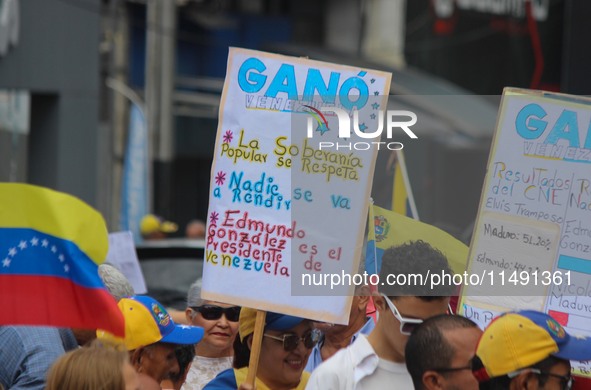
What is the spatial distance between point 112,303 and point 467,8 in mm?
25621

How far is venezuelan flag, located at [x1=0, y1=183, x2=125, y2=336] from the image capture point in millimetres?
4512

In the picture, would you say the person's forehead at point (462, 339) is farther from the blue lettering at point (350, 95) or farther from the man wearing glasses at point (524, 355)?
the blue lettering at point (350, 95)

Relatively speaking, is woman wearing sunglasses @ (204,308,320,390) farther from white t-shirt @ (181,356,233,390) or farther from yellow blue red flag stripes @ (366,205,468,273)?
white t-shirt @ (181,356,233,390)

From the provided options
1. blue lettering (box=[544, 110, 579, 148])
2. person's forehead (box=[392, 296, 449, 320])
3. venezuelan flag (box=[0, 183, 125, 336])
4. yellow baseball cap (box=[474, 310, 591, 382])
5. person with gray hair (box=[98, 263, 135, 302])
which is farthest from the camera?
person with gray hair (box=[98, 263, 135, 302])

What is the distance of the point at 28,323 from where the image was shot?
4.46m

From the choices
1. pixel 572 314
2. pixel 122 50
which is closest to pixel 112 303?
pixel 572 314

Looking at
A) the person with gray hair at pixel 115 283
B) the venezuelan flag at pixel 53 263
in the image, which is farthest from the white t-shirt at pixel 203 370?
the venezuelan flag at pixel 53 263

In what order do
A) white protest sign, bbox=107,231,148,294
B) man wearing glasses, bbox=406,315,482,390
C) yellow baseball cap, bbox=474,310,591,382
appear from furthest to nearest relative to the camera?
1. white protest sign, bbox=107,231,148,294
2. man wearing glasses, bbox=406,315,482,390
3. yellow baseball cap, bbox=474,310,591,382

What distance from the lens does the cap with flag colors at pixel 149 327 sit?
5238mm

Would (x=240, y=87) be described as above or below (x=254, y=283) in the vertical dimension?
above

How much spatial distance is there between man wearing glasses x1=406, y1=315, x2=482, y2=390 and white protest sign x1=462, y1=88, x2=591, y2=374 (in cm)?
86

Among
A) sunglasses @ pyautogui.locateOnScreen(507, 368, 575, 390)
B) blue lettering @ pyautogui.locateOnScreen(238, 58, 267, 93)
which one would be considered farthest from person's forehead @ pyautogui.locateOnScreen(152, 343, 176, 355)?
sunglasses @ pyautogui.locateOnScreen(507, 368, 575, 390)

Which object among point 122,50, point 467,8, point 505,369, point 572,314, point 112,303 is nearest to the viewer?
point 505,369

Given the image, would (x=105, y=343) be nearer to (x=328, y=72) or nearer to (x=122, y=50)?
(x=328, y=72)
